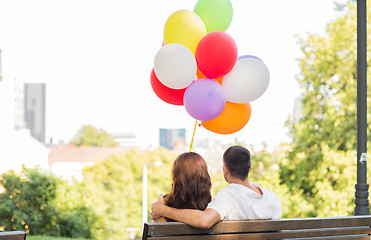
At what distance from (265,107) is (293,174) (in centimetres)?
1483

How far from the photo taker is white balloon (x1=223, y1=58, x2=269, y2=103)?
3.95 metres

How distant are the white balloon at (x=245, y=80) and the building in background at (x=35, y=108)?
8760 centimetres

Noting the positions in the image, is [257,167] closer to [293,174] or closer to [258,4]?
[293,174]

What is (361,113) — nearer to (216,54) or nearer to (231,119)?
Answer: (231,119)

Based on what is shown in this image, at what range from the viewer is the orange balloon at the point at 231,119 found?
414 cm

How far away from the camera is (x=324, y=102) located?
19391 mm

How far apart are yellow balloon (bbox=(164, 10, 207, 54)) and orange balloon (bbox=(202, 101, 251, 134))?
589 millimetres

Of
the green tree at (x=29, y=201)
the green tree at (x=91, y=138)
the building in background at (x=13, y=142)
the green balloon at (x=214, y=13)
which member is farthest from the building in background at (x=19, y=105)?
the green balloon at (x=214, y=13)

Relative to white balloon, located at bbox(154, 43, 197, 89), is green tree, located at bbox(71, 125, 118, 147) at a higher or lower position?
lower

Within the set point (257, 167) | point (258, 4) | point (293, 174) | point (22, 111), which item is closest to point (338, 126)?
point (293, 174)

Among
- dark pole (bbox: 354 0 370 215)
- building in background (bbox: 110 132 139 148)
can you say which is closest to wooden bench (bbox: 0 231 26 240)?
dark pole (bbox: 354 0 370 215)

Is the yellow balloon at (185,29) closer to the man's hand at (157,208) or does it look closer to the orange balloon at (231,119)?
the orange balloon at (231,119)

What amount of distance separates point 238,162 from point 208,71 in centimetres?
118

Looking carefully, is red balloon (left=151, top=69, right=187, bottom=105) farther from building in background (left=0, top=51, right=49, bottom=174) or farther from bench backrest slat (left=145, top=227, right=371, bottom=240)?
building in background (left=0, top=51, right=49, bottom=174)
